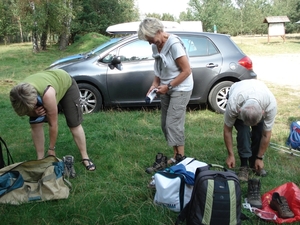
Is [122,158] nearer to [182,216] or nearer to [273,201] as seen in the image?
[182,216]

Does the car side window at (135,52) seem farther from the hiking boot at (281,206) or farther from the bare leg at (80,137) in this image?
the hiking boot at (281,206)

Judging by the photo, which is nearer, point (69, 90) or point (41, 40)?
point (69, 90)

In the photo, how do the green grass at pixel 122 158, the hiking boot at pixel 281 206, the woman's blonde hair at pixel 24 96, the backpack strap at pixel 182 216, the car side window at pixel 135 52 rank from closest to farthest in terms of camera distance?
1. the backpack strap at pixel 182 216
2. the hiking boot at pixel 281 206
3. the green grass at pixel 122 158
4. the woman's blonde hair at pixel 24 96
5. the car side window at pixel 135 52

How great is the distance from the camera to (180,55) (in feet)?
11.6

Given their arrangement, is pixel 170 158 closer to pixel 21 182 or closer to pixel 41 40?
pixel 21 182

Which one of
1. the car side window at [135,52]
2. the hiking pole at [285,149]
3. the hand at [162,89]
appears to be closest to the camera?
the hand at [162,89]

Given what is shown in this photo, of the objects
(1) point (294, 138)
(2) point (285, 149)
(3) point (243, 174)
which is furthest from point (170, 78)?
(1) point (294, 138)

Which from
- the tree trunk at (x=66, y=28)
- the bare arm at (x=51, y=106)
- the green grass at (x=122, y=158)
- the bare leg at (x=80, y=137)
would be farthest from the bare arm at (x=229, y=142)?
the tree trunk at (x=66, y=28)

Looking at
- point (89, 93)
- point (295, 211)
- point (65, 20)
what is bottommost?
point (295, 211)

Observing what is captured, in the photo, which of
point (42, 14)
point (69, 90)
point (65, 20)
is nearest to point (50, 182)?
point (69, 90)

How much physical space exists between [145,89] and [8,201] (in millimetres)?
3664

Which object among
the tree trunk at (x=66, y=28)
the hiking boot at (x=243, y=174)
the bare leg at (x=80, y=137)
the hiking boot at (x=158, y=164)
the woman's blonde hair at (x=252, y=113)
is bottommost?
the hiking boot at (x=243, y=174)

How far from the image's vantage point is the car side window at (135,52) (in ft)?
20.7

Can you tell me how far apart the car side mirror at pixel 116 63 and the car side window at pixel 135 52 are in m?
0.17
